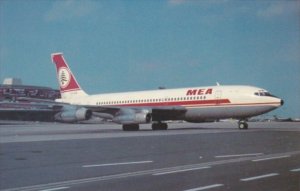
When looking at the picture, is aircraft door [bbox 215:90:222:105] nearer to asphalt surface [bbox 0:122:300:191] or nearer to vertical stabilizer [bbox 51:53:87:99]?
vertical stabilizer [bbox 51:53:87:99]

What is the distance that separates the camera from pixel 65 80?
45.3 m

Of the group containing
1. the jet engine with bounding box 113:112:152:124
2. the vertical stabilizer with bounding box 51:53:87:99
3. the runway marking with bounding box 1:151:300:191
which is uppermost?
the vertical stabilizer with bounding box 51:53:87:99

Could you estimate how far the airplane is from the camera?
3161 cm

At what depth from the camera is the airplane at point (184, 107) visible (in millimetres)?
31609

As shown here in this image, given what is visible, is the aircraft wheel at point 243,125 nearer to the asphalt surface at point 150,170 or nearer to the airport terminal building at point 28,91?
the asphalt surface at point 150,170

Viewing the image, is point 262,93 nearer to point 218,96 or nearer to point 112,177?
point 218,96

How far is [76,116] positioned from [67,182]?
83.7ft

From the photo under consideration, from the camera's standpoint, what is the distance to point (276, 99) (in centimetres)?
3130

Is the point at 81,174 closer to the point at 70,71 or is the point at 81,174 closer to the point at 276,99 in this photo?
the point at 276,99

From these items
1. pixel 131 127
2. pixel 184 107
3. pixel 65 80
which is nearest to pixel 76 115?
pixel 131 127

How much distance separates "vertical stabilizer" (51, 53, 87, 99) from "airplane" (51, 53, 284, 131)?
290 inches

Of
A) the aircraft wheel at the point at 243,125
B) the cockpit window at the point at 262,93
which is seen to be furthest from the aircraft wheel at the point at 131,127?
the cockpit window at the point at 262,93

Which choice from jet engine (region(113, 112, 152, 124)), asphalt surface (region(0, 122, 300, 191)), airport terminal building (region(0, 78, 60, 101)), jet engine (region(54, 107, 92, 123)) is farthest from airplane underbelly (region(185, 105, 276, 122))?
airport terminal building (region(0, 78, 60, 101))

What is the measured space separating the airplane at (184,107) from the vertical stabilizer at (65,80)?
7.38 metres
